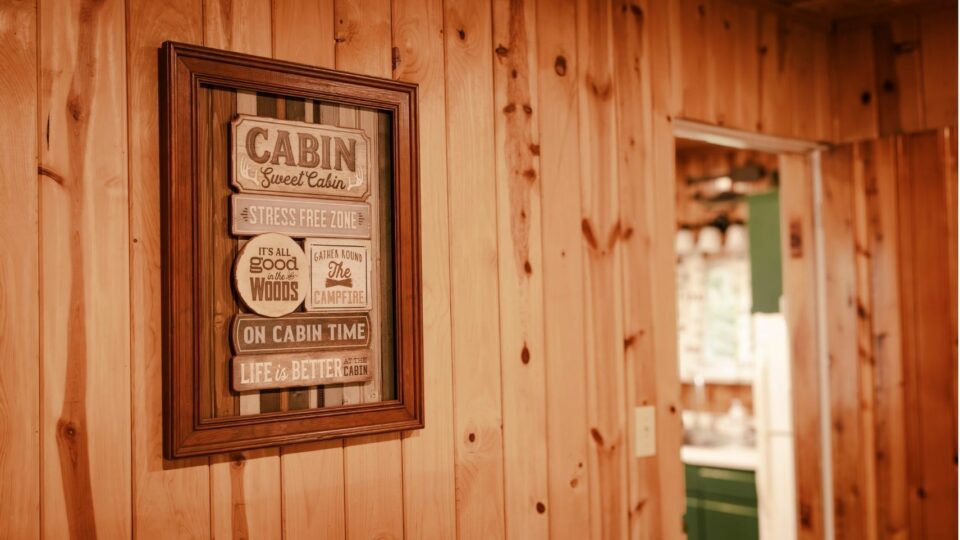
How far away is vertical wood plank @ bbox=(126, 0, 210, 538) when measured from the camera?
1.49 m

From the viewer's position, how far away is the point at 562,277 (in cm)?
214

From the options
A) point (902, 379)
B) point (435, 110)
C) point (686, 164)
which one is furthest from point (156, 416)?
point (686, 164)

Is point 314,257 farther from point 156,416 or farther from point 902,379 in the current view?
point 902,379

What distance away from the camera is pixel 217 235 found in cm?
157

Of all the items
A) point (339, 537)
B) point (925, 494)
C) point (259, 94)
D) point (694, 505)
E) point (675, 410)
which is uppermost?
point (259, 94)

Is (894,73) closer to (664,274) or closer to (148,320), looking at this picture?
(664,274)

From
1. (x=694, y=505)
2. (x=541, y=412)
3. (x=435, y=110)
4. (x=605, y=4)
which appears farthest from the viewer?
(x=694, y=505)

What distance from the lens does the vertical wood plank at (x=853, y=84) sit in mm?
2922

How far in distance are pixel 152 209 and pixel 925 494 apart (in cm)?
243

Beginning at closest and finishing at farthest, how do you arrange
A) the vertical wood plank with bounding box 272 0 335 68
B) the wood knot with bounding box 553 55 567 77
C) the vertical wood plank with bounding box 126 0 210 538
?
the vertical wood plank with bounding box 126 0 210 538, the vertical wood plank with bounding box 272 0 335 68, the wood knot with bounding box 553 55 567 77

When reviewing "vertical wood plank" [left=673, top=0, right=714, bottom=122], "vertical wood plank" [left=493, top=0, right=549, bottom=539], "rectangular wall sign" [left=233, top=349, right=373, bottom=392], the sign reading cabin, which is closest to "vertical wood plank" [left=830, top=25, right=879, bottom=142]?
"vertical wood plank" [left=673, top=0, right=714, bottom=122]

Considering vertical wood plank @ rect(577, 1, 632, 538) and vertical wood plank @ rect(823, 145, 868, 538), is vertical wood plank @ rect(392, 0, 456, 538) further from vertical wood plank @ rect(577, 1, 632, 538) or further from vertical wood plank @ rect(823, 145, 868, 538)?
vertical wood plank @ rect(823, 145, 868, 538)

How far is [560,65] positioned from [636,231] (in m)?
0.48

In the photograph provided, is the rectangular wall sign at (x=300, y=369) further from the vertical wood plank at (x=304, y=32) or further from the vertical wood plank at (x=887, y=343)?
the vertical wood plank at (x=887, y=343)
